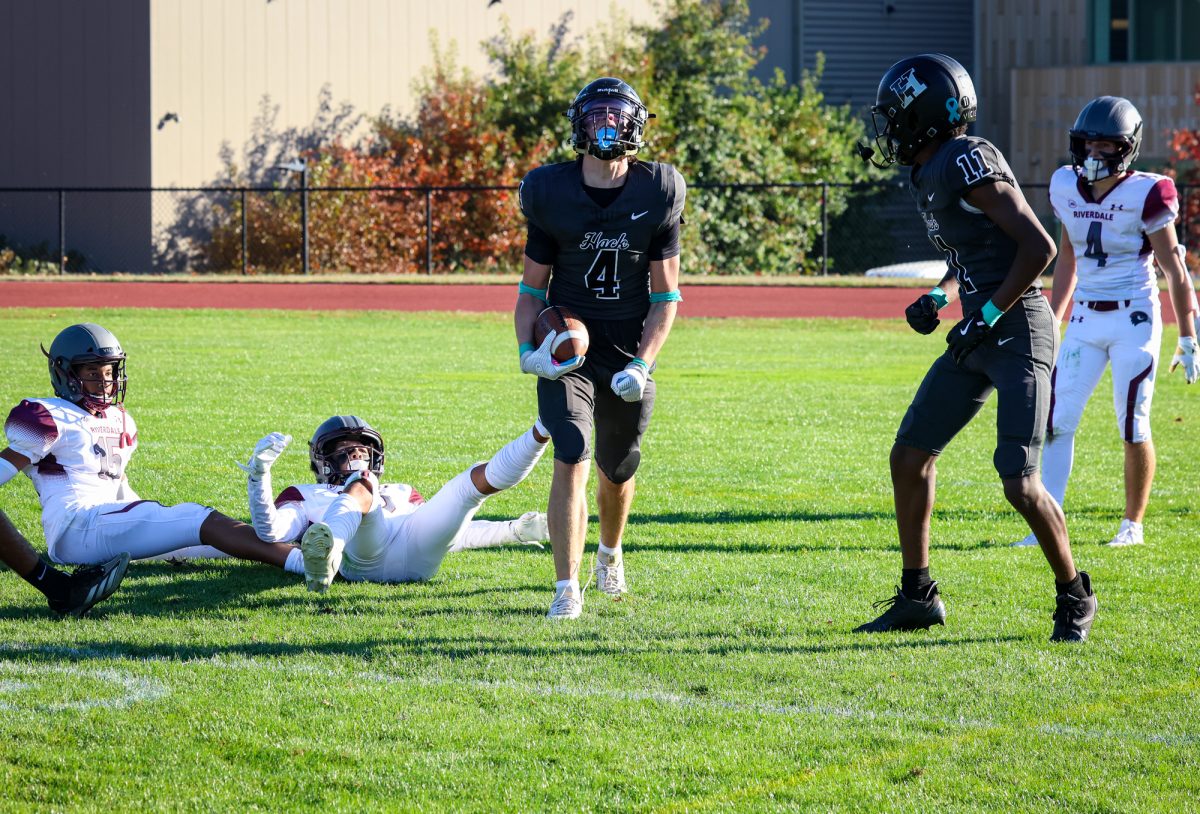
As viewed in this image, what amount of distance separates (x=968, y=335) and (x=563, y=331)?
1.52 meters

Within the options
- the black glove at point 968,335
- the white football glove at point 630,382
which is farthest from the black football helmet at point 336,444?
the black glove at point 968,335

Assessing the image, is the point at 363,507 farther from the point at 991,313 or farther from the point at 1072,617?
the point at 1072,617

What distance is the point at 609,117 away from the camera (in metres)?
5.79

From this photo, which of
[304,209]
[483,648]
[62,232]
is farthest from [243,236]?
[483,648]

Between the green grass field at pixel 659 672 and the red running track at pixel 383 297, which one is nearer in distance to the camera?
the green grass field at pixel 659 672

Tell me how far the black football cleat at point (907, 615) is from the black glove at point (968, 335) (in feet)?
2.99

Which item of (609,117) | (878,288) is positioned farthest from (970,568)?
(878,288)

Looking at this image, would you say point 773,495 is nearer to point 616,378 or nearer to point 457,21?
point 616,378

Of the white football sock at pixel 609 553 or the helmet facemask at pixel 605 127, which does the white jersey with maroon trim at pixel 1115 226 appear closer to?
the helmet facemask at pixel 605 127

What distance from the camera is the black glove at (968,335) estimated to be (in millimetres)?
5410

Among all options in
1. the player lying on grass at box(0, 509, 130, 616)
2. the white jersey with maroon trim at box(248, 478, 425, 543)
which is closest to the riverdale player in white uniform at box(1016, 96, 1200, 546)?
the white jersey with maroon trim at box(248, 478, 425, 543)

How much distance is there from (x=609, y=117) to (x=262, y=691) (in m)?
2.49

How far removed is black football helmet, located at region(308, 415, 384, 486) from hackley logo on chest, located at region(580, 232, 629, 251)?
138cm

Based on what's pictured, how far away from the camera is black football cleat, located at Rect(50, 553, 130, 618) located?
5742 mm
